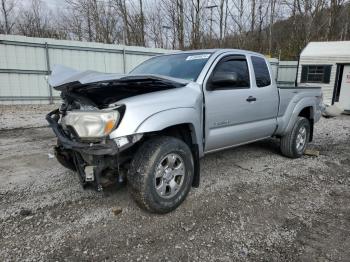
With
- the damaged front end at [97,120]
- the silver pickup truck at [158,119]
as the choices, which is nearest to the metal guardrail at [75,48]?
the silver pickup truck at [158,119]

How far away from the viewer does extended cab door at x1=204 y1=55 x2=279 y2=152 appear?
360 centimetres

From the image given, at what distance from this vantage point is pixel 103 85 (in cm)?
297

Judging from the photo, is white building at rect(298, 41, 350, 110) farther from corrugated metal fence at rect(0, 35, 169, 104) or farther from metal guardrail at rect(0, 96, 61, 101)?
metal guardrail at rect(0, 96, 61, 101)

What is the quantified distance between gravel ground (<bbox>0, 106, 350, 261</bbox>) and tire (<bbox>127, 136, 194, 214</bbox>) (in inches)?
7.5

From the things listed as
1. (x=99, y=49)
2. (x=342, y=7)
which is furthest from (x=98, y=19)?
(x=342, y=7)

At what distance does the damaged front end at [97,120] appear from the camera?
8.59ft

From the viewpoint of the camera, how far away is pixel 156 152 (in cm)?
286

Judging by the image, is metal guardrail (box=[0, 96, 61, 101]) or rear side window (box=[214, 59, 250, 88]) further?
metal guardrail (box=[0, 96, 61, 101])

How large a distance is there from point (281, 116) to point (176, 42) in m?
19.5

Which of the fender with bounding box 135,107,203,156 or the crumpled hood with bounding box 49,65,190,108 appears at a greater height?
the crumpled hood with bounding box 49,65,190,108

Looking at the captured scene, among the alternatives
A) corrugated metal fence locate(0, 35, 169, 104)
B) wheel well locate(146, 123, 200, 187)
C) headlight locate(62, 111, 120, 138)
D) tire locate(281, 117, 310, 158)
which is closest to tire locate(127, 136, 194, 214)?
wheel well locate(146, 123, 200, 187)

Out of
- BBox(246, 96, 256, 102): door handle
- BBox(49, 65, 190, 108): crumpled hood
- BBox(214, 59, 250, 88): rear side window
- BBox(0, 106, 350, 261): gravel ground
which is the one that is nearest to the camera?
BBox(0, 106, 350, 261): gravel ground

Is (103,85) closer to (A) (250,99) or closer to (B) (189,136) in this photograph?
(B) (189,136)

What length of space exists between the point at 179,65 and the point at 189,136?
1.16 metres
